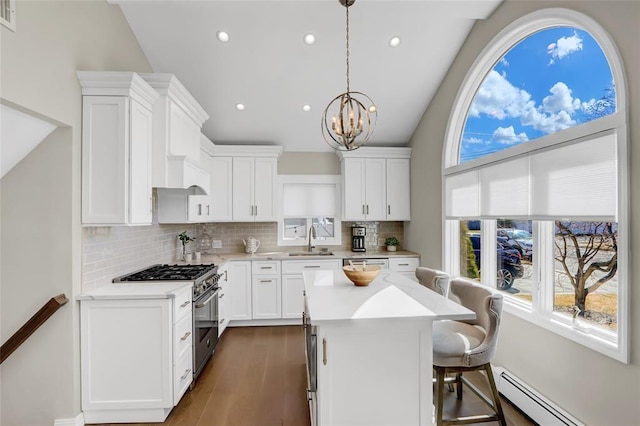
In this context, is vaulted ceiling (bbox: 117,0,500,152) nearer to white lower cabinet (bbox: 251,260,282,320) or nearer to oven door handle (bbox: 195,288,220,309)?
white lower cabinet (bbox: 251,260,282,320)

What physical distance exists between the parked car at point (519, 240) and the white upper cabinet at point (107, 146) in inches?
123

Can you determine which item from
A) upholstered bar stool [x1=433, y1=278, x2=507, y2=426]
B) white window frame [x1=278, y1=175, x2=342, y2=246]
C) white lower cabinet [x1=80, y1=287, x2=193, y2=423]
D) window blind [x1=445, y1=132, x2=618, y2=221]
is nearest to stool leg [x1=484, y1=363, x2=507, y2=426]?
upholstered bar stool [x1=433, y1=278, x2=507, y2=426]

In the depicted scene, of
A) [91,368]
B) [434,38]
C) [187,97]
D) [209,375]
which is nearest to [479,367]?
[209,375]

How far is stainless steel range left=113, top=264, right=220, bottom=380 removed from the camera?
112 inches

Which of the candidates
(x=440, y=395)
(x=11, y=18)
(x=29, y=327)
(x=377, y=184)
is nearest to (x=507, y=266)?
(x=440, y=395)

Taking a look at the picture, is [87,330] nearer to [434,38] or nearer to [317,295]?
[317,295]

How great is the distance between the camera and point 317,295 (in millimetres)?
2125

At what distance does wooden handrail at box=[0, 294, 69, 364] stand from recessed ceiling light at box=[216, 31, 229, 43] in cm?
272

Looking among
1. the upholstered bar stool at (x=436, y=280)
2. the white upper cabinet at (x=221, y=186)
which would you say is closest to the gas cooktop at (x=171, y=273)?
the white upper cabinet at (x=221, y=186)

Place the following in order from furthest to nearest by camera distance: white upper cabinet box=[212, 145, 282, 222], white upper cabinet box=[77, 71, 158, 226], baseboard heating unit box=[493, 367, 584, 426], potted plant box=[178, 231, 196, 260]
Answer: white upper cabinet box=[212, 145, 282, 222]
potted plant box=[178, 231, 196, 260]
white upper cabinet box=[77, 71, 158, 226]
baseboard heating unit box=[493, 367, 584, 426]

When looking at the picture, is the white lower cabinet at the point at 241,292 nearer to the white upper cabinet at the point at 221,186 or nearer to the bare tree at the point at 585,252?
the white upper cabinet at the point at 221,186

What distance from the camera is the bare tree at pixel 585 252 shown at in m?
1.97

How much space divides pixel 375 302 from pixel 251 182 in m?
3.16

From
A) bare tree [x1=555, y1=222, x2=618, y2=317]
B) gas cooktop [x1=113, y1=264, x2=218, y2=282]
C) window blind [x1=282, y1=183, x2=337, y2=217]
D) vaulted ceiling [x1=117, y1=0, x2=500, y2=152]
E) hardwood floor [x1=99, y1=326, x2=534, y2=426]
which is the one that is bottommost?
hardwood floor [x1=99, y1=326, x2=534, y2=426]
